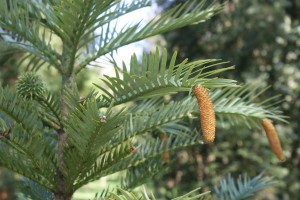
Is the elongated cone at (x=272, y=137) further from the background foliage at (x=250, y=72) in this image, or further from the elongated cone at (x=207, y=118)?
the background foliage at (x=250, y=72)

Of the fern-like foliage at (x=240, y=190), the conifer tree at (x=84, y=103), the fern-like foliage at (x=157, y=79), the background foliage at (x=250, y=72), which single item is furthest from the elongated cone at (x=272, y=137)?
the background foliage at (x=250, y=72)

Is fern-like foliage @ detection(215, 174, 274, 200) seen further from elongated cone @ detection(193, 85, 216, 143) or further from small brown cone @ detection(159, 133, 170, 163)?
elongated cone @ detection(193, 85, 216, 143)

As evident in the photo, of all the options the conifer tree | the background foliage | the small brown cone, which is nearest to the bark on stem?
the conifer tree

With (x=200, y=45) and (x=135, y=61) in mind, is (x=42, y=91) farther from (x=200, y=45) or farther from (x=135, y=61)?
(x=200, y=45)

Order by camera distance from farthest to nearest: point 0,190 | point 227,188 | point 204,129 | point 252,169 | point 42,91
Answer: point 0,190 < point 252,169 < point 227,188 < point 42,91 < point 204,129

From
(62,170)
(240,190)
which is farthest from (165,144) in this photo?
(62,170)

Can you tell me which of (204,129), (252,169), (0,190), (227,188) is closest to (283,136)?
(252,169)
